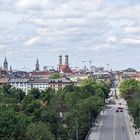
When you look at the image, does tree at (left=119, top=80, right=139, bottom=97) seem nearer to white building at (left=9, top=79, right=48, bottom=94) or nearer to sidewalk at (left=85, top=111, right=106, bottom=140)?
white building at (left=9, top=79, right=48, bottom=94)

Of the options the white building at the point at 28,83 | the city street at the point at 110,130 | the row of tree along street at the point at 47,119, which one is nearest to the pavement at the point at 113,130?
the city street at the point at 110,130

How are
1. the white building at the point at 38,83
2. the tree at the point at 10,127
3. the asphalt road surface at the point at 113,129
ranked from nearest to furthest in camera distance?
the tree at the point at 10,127
the asphalt road surface at the point at 113,129
the white building at the point at 38,83

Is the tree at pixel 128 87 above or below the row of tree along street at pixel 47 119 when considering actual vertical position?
above

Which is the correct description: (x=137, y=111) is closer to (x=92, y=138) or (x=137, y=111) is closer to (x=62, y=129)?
(x=92, y=138)

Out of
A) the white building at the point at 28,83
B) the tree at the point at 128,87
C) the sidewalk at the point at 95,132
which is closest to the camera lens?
the sidewalk at the point at 95,132

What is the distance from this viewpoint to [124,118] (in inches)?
3782

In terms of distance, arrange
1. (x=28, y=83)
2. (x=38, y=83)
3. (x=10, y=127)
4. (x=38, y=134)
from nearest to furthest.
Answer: (x=10, y=127)
(x=38, y=134)
(x=28, y=83)
(x=38, y=83)

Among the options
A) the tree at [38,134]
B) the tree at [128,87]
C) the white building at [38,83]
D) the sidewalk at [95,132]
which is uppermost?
the white building at [38,83]

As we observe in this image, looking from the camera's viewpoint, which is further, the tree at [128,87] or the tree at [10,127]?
the tree at [128,87]

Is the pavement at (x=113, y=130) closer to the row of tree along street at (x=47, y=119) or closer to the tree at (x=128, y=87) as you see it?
the row of tree along street at (x=47, y=119)

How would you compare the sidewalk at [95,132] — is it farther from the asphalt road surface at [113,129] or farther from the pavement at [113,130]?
the asphalt road surface at [113,129]

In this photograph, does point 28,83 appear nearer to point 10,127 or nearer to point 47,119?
point 47,119

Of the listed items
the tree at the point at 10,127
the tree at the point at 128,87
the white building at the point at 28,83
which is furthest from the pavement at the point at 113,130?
the white building at the point at 28,83

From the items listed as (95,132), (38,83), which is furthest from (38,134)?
(38,83)
